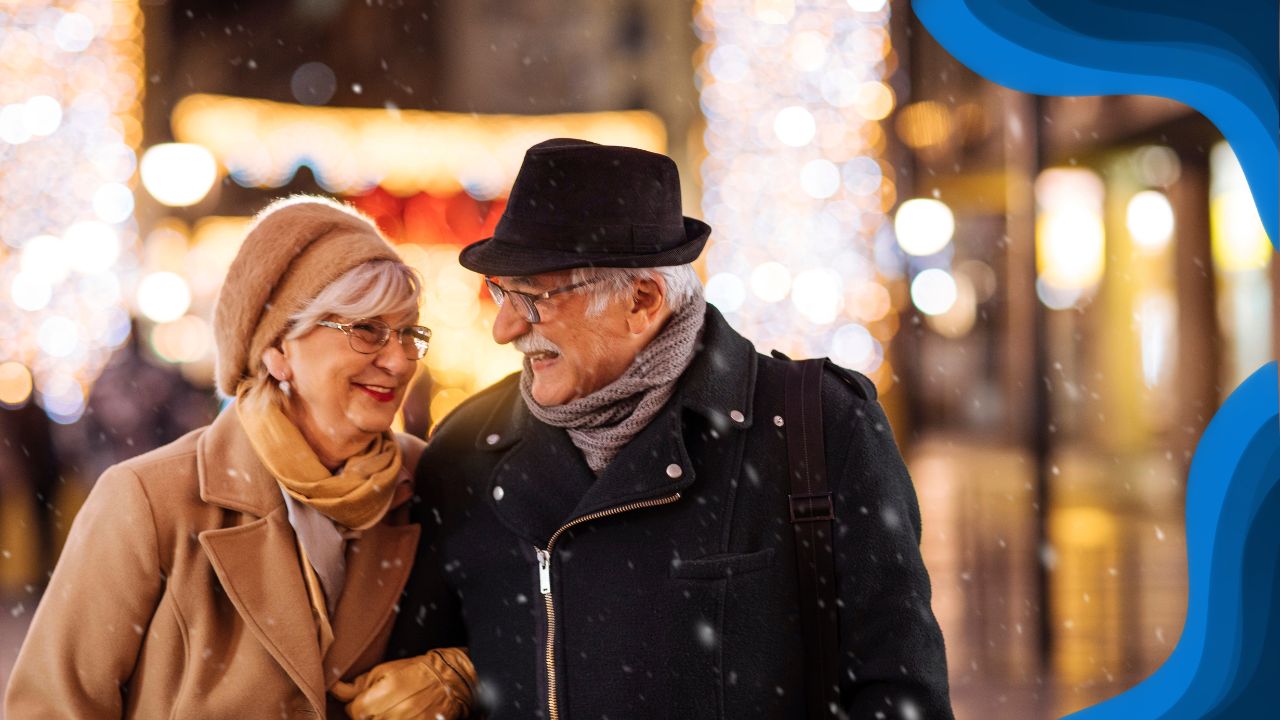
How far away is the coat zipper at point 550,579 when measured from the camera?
227 cm

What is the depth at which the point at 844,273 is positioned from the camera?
831 cm

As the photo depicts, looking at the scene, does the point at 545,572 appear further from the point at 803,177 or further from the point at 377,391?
the point at 803,177

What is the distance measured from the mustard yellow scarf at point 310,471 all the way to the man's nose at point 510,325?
44cm

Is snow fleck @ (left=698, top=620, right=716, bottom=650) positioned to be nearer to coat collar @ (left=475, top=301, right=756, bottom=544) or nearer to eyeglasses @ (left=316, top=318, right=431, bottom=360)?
coat collar @ (left=475, top=301, right=756, bottom=544)

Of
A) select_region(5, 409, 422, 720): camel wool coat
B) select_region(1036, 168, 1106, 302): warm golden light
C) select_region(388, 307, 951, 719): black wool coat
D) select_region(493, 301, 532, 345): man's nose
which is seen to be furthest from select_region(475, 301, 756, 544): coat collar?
select_region(1036, 168, 1106, 302): warm golden light

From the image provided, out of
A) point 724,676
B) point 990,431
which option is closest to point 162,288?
point 724,676

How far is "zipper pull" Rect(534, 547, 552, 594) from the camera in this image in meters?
2.29

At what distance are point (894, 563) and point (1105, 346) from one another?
481 inches

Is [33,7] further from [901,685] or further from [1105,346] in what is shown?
[1105,346]

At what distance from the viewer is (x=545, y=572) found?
2.30 metres

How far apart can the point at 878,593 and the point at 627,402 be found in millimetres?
646

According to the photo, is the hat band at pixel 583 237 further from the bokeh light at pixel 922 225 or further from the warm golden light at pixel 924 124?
the bokeh light at pixel 922 225

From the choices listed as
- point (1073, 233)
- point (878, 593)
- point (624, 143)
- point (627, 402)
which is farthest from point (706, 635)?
point (1073, 233)

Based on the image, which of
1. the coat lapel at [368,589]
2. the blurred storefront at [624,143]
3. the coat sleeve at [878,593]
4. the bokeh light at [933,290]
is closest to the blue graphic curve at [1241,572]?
the coat sleeve at [878,593]
